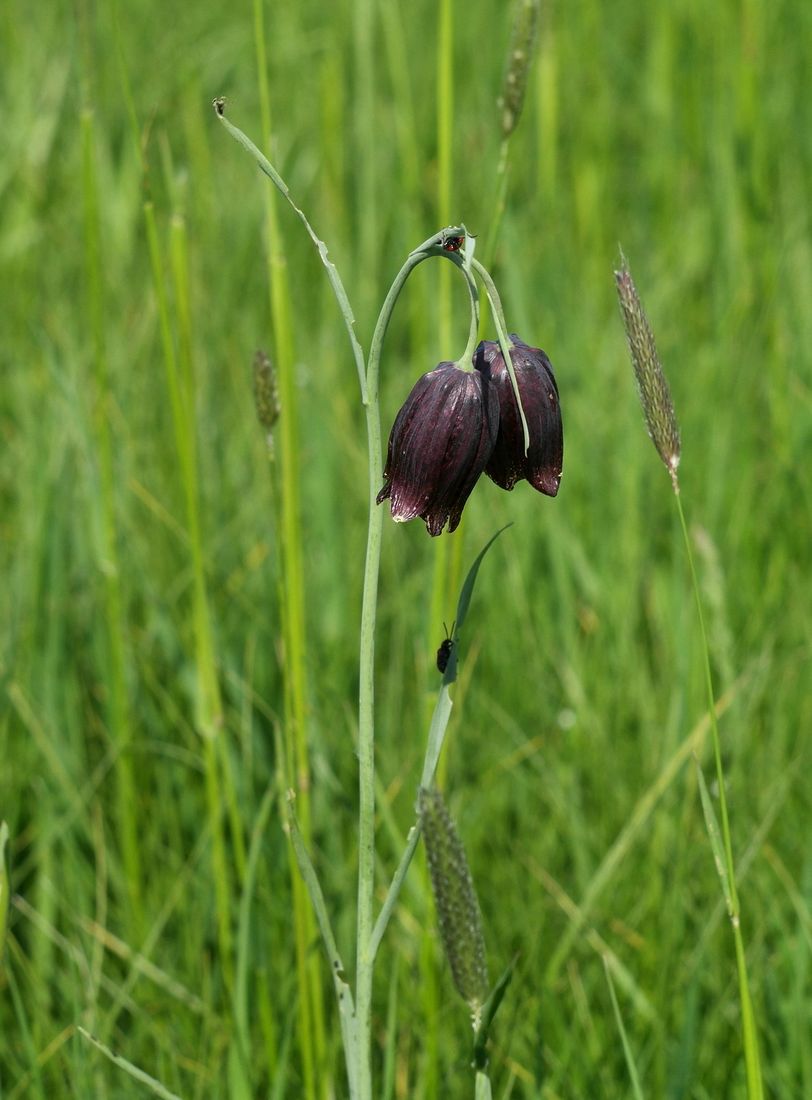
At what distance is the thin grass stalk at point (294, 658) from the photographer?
51.3 inches

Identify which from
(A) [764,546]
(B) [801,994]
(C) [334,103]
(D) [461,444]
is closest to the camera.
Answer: (D) [461,444]

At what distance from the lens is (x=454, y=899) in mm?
904

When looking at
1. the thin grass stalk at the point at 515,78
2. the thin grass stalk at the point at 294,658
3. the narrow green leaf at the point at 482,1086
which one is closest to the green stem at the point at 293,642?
the thin grass stalk at the point at 294,658

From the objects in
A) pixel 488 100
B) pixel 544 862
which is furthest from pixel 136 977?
pixel 488 100

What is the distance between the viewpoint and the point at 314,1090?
1.31 meters

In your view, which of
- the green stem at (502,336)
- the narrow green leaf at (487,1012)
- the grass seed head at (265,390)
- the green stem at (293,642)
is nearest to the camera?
the green stem at (502,336)

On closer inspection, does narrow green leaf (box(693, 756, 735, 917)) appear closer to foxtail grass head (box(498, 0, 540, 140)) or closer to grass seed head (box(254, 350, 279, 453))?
grass seed head (box(254, 350, 279, 453))

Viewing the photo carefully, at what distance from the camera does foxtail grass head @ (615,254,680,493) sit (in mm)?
919

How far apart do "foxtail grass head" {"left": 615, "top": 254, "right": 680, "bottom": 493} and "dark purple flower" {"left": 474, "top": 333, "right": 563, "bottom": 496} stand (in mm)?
57

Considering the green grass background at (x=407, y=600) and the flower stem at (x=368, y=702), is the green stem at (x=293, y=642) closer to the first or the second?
the green grass background at (x=407, y=600)

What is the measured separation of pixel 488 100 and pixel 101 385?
2.57 meters

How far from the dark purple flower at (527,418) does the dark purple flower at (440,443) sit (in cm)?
1

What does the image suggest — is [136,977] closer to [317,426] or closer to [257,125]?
[317,426]

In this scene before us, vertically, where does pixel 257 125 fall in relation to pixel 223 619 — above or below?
above
